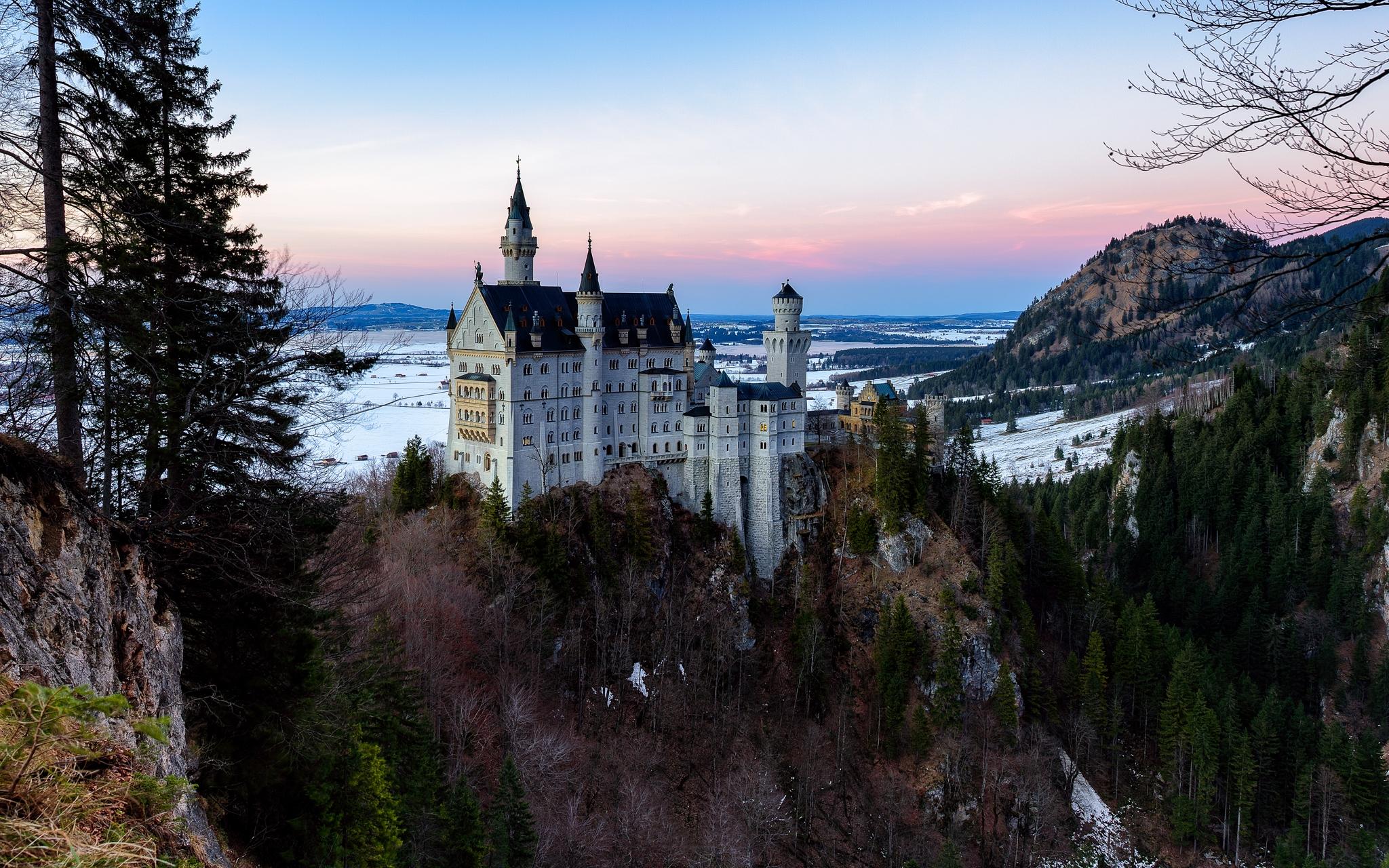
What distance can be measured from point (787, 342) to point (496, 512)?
31.9 metres

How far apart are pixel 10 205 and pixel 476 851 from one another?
26545 mm

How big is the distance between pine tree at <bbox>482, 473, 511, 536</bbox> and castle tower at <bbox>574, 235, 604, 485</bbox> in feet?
29.6

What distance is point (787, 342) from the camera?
7769 cm

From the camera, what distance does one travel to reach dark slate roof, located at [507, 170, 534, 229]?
67562 millimetres

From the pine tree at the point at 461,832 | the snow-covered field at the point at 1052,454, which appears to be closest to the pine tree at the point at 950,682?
the pine tree at the point at 461,832

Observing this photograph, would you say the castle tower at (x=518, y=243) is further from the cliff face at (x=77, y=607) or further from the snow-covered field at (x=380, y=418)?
the cliff face at (x=77, y=607)

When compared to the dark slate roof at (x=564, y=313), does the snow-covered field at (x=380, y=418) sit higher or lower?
lower

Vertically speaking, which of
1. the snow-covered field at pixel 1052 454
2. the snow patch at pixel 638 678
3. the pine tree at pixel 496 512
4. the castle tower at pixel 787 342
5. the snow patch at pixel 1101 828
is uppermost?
the castle tower at pixel 787 342

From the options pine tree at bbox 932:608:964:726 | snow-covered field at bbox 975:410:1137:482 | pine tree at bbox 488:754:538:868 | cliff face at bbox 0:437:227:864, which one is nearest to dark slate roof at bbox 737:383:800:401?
A: pine tree at bbox 932:608:964:726

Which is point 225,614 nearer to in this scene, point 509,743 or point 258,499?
point 258,499

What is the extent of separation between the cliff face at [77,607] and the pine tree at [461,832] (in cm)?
1958

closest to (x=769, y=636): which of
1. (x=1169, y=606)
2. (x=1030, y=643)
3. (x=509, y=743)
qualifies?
(x=1030, y=643)

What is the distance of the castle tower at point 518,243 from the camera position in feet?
222

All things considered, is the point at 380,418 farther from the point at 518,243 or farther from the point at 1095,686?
the point at 1095,686
